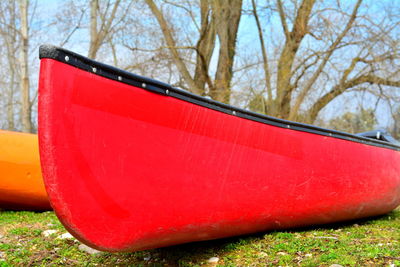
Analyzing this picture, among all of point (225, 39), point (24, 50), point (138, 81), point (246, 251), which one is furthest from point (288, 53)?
point (138, 81)

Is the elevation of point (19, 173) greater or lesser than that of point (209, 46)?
lesser

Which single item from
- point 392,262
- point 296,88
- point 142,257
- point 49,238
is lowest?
point 49,238

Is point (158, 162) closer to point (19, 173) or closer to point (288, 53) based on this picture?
point (19, 173)

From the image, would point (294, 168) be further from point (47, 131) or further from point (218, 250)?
point (47, 131)

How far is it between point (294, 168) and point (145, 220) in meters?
1.48

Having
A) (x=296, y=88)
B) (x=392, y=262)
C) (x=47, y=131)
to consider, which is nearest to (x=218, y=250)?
(x=392, y=262)

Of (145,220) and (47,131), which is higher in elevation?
(47,131)

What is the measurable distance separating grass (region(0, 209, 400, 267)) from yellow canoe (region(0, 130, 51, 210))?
1.09 metres

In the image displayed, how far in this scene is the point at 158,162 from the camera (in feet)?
7.47

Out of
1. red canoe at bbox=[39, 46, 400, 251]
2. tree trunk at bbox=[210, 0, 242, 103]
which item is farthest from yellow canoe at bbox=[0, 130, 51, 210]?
tree trunk at bbox=[210, 0, 242, 103]

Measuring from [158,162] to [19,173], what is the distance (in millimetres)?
3048

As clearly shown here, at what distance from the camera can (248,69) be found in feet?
37.2

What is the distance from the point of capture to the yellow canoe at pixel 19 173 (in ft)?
14.9

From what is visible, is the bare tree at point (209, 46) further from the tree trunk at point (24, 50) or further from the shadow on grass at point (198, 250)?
the shadow on grass at point (198, 250)
